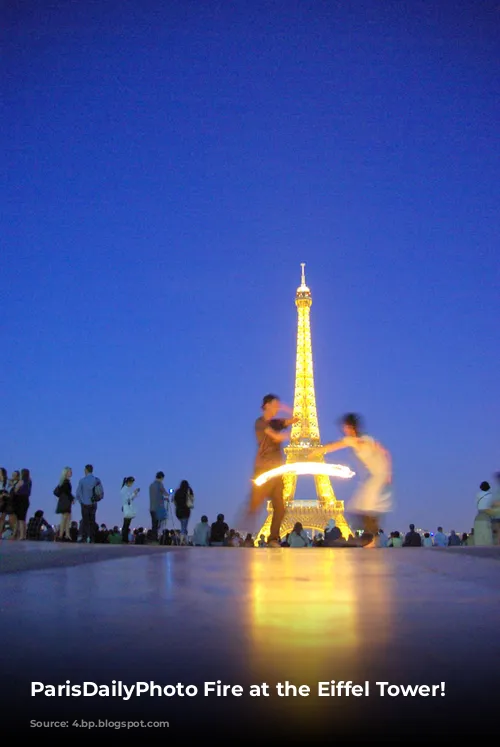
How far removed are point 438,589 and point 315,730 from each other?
2.07 metres

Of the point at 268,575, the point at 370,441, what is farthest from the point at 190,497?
the point at 268,575

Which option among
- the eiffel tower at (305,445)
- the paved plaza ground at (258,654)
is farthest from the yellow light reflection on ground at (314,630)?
the eiffel tower at (305,445)

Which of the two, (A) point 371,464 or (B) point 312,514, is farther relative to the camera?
(B) point 312,514

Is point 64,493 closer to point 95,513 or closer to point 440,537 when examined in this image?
point 95,513

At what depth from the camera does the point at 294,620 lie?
1.88 meters

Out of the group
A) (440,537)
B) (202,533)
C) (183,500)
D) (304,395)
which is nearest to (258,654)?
(202,533)

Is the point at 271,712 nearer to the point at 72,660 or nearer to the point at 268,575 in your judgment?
the point at 72,660

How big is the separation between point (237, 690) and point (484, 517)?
401 inches

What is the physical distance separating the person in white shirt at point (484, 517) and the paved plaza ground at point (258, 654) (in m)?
8.10

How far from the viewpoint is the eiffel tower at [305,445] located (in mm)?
51500

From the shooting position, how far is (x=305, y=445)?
58656 mm

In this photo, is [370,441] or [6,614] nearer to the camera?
[6,614]

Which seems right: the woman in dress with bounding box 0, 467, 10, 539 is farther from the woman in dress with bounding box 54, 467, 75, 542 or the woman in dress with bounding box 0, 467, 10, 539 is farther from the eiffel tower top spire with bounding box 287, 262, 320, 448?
the eiffel tower top spire with bounding box 287, 262, 320, 448

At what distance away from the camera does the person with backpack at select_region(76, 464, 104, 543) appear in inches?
506
